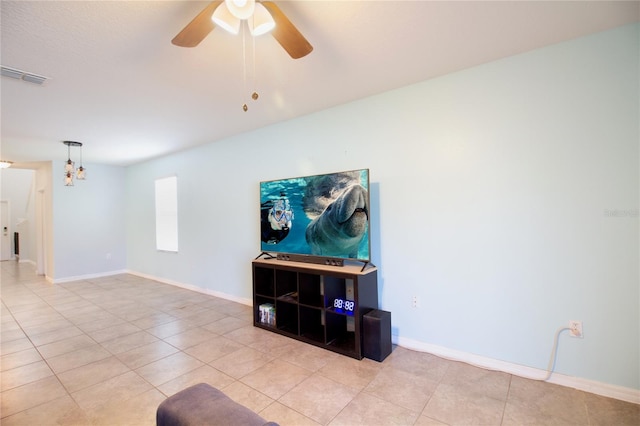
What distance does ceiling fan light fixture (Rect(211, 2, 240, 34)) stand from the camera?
1.41 m

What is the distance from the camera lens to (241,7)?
4.68ft

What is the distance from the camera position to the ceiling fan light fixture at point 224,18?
4.62 feet

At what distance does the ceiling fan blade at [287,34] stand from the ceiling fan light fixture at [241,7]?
0.07 m

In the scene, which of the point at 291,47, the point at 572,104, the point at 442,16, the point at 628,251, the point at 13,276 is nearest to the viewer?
the point at 291,47

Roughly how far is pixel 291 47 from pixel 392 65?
1.04 meters

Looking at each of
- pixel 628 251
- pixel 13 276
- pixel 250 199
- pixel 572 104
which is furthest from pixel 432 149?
pixel 13 276

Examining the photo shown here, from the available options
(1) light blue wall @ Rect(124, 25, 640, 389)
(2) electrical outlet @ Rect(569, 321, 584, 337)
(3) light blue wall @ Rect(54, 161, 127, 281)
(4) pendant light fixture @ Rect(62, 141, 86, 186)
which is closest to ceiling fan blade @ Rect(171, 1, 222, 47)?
(1) light blue wall @ Rect(124, 25, 640, 389)

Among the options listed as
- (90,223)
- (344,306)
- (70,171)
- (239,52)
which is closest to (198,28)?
(239,52)

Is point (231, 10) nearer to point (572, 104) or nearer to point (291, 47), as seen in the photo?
point (291, 47)

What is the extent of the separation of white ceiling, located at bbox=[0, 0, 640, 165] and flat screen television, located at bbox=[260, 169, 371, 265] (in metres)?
0.85

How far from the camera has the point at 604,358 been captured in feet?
6.53

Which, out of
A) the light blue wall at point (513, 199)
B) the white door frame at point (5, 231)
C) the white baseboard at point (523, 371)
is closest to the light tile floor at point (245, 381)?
the white baseboard at point (523, 371)

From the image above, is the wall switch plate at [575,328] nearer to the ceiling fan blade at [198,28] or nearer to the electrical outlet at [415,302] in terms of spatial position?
the electrical outlet at [415,302]

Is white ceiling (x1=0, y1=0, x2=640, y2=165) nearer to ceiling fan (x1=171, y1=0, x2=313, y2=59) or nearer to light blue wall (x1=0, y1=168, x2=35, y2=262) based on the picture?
ceiling fan (x1=171, y1=0, x2=313, y2=59)
